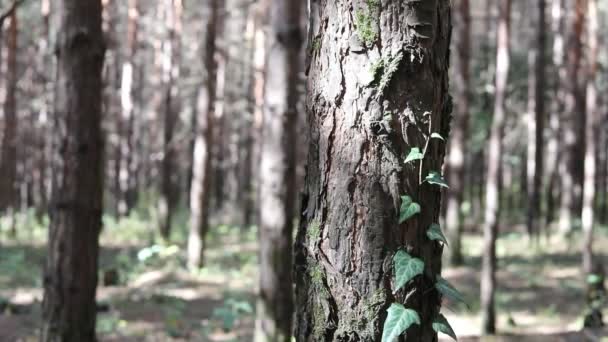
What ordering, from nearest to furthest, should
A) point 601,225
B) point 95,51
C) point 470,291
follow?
1. point 95,51
2. point 470,291
3. point 601,225

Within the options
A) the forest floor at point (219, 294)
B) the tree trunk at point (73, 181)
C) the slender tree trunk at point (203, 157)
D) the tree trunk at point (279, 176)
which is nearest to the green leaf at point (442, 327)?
the tree trunk at point (73, 181)

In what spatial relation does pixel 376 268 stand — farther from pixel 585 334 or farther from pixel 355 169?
pixel 585 334

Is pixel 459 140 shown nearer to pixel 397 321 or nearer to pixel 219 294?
pixel 219 294

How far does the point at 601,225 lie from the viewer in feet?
82.6

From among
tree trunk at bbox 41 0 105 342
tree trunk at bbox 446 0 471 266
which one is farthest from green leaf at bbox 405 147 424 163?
tree trunk at bbox 446 0 471 266

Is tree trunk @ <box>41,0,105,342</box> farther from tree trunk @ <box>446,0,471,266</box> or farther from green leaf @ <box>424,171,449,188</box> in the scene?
tree trunk @ <box>446,0,471,266</box>

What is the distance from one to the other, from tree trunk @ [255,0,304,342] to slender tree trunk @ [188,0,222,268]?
8.04 meters

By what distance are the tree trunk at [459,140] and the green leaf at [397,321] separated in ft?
43.8

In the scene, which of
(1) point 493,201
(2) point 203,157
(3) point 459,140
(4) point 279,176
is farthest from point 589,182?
(4) point 279,176

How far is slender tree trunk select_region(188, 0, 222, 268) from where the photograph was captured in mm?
14648

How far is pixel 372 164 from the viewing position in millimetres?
2053

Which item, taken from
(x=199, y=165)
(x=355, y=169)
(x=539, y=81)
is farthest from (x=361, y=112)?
(x=539, y=81)

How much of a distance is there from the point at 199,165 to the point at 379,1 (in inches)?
516

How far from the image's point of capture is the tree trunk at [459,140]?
50.0 ft
